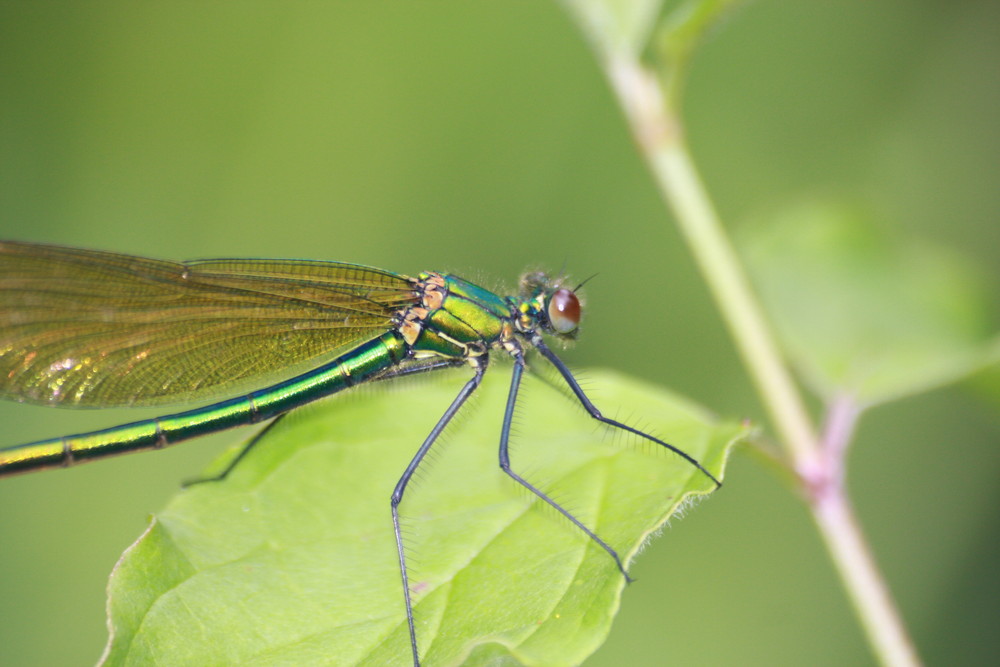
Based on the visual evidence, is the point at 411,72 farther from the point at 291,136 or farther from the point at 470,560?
the point at 470,560

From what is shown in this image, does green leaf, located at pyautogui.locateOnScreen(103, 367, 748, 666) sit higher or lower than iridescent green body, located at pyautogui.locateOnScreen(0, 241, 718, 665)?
lower

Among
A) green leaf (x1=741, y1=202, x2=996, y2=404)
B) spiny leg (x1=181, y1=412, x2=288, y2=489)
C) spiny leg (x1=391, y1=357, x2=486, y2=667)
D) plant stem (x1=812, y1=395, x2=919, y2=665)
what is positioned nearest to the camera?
spiny leg (x1=391, y1=357, x2=486, y2=667)

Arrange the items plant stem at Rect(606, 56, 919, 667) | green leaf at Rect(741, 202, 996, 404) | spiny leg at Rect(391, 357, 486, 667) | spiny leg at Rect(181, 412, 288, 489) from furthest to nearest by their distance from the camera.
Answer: green leaf at Rect(741, 202, 996, 404) < spiny leg at Rect(181, 412, 288, 489) < plant stem at Rect(606, 56, 919, 667) < spiny leg at Rect(391, 357, 486, 667)

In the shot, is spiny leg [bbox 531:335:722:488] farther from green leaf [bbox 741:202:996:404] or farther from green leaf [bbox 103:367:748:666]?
green leaf [bbox 741:202:996:404]

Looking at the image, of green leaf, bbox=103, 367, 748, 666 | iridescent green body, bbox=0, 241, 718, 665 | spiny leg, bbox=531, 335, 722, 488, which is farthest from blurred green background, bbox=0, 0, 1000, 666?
green leaf, bbox=103, 367, 748, 666

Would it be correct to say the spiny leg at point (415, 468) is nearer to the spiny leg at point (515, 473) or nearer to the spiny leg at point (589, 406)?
the spiny leg at point (515, 473)

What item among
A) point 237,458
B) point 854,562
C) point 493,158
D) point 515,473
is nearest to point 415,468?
point 515,473

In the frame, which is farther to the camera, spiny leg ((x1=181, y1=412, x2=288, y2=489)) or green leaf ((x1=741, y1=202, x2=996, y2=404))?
green leaf ((x1=741, y1=202, x2=996, y2=404))
